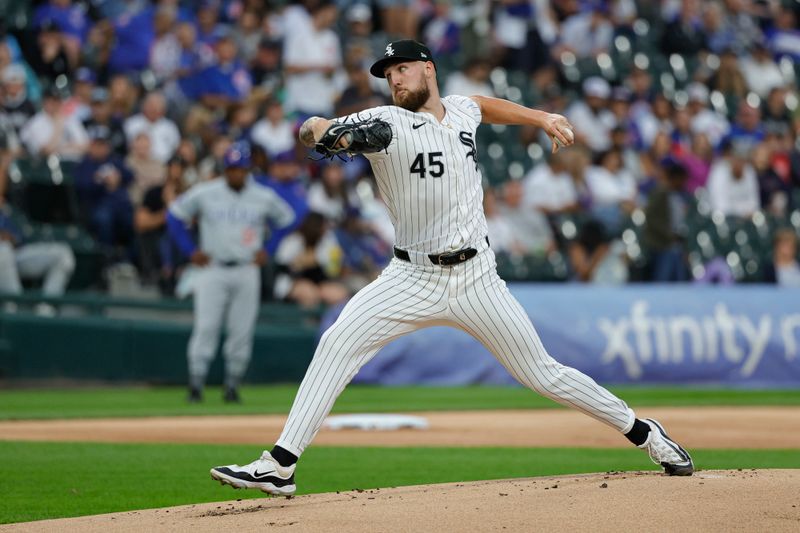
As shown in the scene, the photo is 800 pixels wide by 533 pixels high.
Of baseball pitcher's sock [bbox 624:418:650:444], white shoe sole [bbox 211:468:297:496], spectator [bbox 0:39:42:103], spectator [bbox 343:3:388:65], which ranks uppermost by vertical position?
spectator [bbox 343:3:388:65]

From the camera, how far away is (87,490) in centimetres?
698

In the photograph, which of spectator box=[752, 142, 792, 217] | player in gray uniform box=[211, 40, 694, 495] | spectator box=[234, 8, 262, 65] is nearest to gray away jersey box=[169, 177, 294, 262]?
spectator box=[234, 8, 262, 65]

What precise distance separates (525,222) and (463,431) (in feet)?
23.6

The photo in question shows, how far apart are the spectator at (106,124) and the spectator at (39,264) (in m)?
1.64

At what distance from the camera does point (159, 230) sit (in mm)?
14500

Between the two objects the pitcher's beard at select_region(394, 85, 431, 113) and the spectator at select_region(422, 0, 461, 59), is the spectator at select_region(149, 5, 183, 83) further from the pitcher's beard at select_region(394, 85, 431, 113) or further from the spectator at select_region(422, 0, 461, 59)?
the pitcher's beard at select_region(394, 85, 431, 113)

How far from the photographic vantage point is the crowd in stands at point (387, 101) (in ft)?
48.7

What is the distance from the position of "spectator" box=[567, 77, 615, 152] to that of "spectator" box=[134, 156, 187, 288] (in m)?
6.71

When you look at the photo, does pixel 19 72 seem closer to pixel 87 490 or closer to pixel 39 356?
pixel 39 356

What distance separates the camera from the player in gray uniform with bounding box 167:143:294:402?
12531 mm

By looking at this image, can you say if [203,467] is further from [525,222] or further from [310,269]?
[525,222]

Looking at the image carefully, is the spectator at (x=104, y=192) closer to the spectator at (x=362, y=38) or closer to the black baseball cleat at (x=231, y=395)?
the black baseball cleat at (x=231, y=395)

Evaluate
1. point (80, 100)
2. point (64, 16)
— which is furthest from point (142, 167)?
point (64, 16)

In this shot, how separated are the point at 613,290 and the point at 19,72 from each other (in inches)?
282
